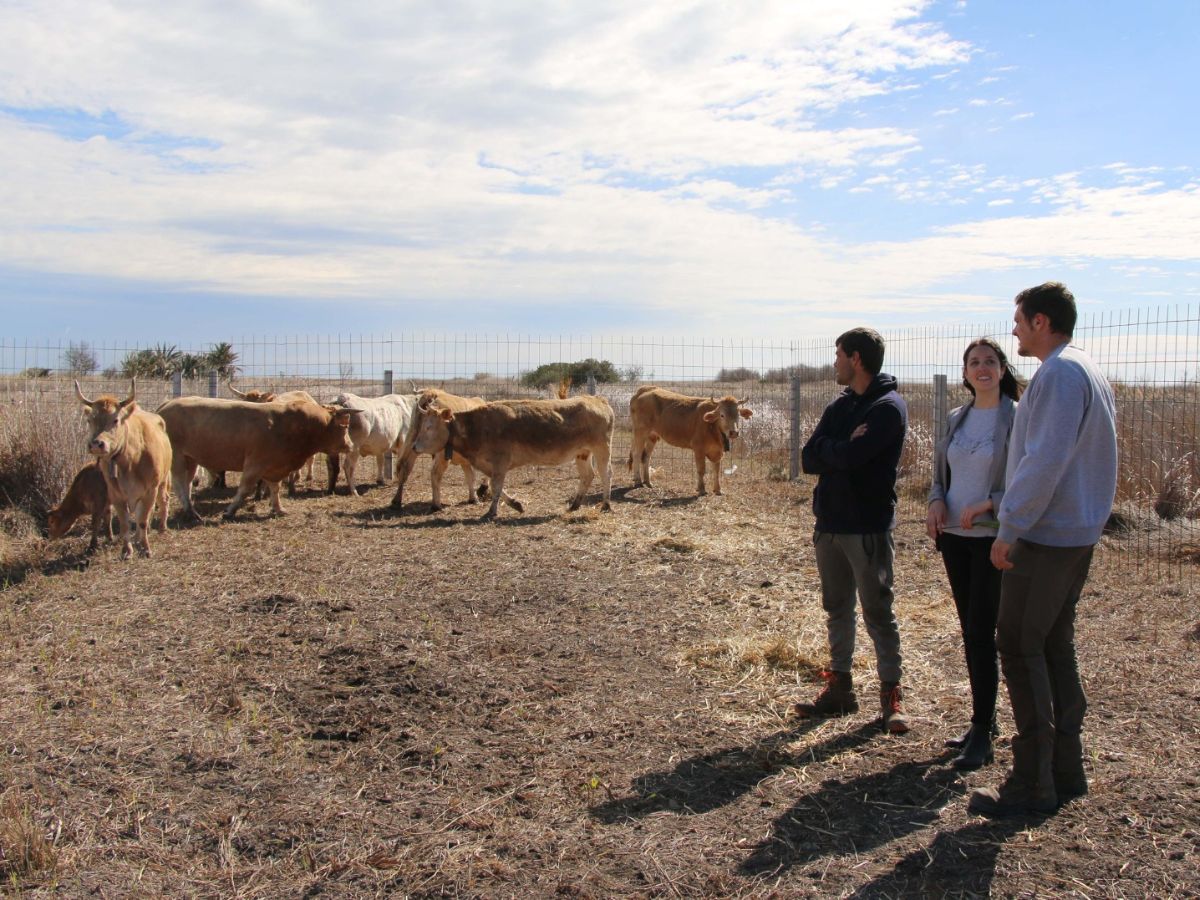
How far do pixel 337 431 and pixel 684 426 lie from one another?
16.8 ft

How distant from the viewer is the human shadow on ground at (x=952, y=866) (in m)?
3.61

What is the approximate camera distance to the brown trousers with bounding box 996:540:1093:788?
3959 mm

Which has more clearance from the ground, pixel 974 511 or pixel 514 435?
pixel 514 435

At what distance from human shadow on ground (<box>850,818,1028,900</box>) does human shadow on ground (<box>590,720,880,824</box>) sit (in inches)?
34.6

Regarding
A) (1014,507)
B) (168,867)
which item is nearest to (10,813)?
(168,867)

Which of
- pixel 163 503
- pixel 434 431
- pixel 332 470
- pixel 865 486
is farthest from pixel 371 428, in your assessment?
pixel 865 486

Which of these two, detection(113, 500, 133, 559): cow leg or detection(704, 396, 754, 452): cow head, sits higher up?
detection(704, 396, 754, 452): cow head

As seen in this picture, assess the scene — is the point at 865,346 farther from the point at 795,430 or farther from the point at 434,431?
the point at 795,430

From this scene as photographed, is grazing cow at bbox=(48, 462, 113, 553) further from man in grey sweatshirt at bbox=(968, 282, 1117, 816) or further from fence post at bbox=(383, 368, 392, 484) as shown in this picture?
man in grey sweatshirt at bbox=(968, 282, 1117, 816)

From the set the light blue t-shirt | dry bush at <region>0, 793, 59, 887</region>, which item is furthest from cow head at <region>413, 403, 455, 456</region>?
the light blue t-shirt

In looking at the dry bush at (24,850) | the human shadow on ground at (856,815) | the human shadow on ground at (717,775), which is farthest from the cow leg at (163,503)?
the human shadow on ground at (856,815)

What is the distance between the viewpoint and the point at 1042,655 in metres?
4.04

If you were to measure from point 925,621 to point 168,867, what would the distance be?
18.3 feet

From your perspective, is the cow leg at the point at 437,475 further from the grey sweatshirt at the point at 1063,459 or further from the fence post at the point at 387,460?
the grey sweatshirt at the point at 1063,459
